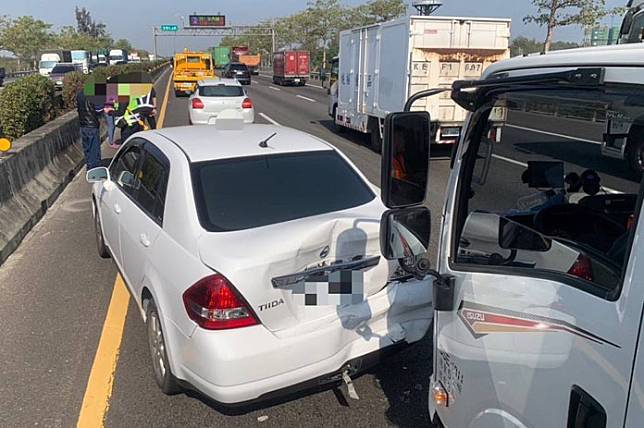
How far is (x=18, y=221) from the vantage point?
6402mm

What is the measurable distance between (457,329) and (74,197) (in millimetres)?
7773

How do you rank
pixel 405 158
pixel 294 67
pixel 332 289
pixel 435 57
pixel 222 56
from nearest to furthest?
pixel 405 158
pixel 332 289
pixel 435 57
pixel 294 67
pixel 222 56

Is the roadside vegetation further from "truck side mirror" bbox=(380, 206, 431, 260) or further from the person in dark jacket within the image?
"truck side mirror" bbox=(380, 206, 431, 260)

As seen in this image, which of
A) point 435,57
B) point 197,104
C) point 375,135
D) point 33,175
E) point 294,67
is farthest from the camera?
point 294,67

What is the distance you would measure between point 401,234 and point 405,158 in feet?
0.88

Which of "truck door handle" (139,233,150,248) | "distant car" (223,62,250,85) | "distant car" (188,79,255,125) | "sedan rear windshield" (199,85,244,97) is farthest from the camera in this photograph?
"distant car" (223,62,250,85)

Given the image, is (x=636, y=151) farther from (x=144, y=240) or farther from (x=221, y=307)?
(x=144, y=240)

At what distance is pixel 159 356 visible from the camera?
10.9 ft

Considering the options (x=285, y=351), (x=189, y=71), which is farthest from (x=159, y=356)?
(x=189, y=71)

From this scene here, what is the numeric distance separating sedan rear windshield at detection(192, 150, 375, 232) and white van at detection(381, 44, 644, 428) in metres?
1.31

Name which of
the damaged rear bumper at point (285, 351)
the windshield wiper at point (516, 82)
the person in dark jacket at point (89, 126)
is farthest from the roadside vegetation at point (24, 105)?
the windshield wiper at point (516, 82)

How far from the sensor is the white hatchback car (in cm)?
273

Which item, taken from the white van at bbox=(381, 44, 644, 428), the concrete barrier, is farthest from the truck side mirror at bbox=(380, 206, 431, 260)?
the concrete barrier

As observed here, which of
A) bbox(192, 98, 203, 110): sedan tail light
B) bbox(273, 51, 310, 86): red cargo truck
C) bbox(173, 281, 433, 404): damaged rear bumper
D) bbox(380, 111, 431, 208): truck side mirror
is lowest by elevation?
bbox(173, 281, 433, 404): damaged rear bumper
